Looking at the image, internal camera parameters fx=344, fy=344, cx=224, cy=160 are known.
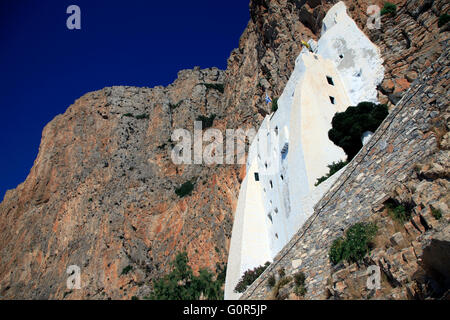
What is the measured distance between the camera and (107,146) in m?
53.8

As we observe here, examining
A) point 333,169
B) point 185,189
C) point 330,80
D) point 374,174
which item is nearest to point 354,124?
point 333,169

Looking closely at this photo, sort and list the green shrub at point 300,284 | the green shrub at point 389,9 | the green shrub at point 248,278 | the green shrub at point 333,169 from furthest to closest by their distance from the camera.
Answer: the green shrub at point 389,9, the green shrub at point 248,278, the green shrub at point 333,169, the green shrub at point 300,284

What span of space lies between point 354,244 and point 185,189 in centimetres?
3320

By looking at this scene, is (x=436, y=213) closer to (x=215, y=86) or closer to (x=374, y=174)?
(x=374, y=174)

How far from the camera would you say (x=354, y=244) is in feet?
27.1

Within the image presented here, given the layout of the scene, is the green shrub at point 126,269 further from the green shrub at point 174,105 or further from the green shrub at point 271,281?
the green shrub at point 174,105

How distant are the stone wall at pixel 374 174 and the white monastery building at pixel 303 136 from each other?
584 cm

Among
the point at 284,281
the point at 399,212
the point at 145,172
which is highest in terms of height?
the point at 145,172

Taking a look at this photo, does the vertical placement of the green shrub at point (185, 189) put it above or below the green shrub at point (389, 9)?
below

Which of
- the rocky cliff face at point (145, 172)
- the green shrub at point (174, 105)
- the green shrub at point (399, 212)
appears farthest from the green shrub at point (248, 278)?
the green shrub at point (174, 105)

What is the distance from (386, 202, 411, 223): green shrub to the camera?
7574 mm

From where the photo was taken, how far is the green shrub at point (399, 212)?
757cm

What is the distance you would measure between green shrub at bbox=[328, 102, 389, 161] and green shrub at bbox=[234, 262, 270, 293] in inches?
327
